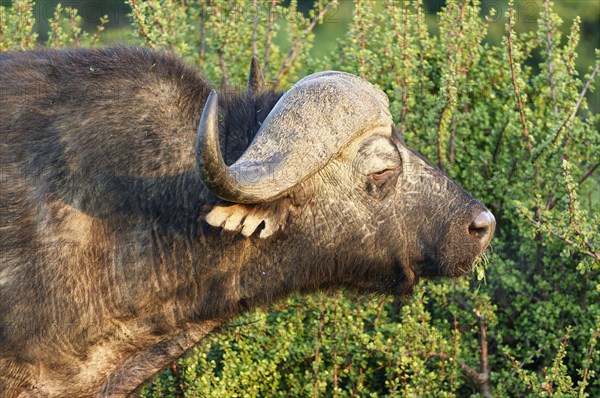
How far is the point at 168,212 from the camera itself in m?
5.40

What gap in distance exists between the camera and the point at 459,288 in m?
7.19

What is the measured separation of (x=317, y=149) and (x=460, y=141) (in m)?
3.08

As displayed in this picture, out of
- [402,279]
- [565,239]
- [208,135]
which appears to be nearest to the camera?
[208,135]

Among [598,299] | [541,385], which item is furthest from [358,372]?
[598,299]

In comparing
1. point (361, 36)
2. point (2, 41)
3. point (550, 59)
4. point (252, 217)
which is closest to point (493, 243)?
point (550, 59)

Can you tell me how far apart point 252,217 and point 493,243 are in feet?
9.99

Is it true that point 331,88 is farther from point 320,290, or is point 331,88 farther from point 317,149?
point 320,290

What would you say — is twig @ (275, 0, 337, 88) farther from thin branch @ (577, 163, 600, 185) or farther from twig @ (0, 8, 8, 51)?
thin branch @ (577, 163, 600, 185)

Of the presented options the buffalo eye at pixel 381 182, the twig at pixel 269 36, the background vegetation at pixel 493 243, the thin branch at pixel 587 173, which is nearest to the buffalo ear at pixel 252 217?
the buffalo eye at pixel 381 182

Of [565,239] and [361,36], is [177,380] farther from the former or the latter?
[361,36]

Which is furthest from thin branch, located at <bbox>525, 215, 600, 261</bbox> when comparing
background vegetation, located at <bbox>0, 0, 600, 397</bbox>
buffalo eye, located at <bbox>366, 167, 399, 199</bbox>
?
buffalo eye, located at <bbox>366, 167, 399, 199</bbox>

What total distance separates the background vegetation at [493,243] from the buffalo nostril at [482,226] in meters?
1.06

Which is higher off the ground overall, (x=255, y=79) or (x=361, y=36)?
(x=255, y=79)

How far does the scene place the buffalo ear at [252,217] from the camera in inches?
204
